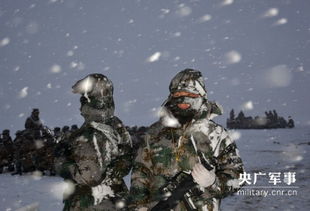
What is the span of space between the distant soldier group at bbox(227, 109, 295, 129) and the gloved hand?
5699 cm

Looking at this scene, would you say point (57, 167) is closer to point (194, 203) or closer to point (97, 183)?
point (97, 183)

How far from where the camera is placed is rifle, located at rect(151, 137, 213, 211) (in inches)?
98.0

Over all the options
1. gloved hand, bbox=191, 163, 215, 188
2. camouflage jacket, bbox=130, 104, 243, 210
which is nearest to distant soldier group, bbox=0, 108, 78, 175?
camouflage jacket, bbox=130, 104, 243, 210

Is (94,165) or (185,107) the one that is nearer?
(185,107)

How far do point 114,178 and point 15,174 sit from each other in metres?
11.9

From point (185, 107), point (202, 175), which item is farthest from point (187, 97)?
point (202, 175)

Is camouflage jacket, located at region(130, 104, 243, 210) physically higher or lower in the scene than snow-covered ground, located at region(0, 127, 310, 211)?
higher

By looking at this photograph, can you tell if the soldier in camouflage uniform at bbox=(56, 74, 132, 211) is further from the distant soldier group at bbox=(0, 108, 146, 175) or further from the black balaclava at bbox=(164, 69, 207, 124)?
the distant soldier group at bbox=(0, 108, 146, 175)

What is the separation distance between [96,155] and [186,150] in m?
0.74

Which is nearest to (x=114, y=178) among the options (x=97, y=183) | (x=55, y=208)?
(x=97, y=183)

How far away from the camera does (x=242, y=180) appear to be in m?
2.58

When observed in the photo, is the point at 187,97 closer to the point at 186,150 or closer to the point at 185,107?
the point at 185,107

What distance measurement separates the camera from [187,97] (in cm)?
265

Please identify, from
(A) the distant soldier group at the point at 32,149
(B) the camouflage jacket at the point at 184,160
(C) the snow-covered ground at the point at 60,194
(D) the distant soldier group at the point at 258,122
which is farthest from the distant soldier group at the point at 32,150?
(D) the distant soldier group at the point at 258,122
